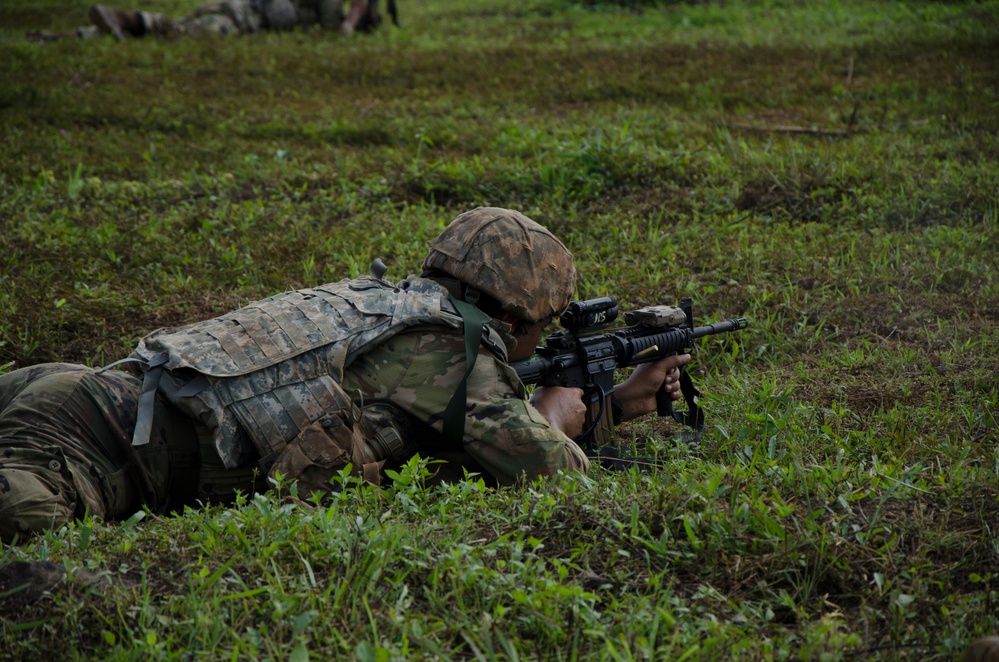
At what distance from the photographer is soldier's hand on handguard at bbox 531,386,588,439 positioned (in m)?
3.83

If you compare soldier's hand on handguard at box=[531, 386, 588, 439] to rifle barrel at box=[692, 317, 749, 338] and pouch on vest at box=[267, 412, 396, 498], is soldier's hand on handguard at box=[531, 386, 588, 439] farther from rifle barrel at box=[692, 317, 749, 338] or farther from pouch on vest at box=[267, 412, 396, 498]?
pouch on vest at box=[267, 412, 396, 498]

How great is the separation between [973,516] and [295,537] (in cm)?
194

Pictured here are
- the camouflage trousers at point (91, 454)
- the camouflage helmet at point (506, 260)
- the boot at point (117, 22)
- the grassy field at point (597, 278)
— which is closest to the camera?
the grassy field at point (597, 278)

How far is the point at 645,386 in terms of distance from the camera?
4.09 m

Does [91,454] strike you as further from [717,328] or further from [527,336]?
[717,328]

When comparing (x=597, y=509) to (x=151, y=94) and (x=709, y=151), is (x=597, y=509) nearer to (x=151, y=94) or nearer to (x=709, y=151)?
(x=709, y=151)

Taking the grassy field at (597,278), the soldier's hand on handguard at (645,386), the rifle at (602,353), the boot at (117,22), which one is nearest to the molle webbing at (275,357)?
the grassy field at (597,278)

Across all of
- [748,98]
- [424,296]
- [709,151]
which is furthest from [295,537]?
[748,98]

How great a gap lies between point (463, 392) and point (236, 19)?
469 inches

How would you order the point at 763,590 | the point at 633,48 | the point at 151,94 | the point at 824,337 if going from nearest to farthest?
the point at 763,590 → the point at 824,337 → the point at 151,94 → the point at 633,48

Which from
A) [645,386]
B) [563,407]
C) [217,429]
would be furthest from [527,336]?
[217,429]

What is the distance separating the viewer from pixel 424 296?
350cm

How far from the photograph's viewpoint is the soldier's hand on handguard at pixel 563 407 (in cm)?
383

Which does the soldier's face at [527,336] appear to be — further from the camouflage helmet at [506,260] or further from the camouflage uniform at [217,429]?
the camouflage uniform at [217,429]
